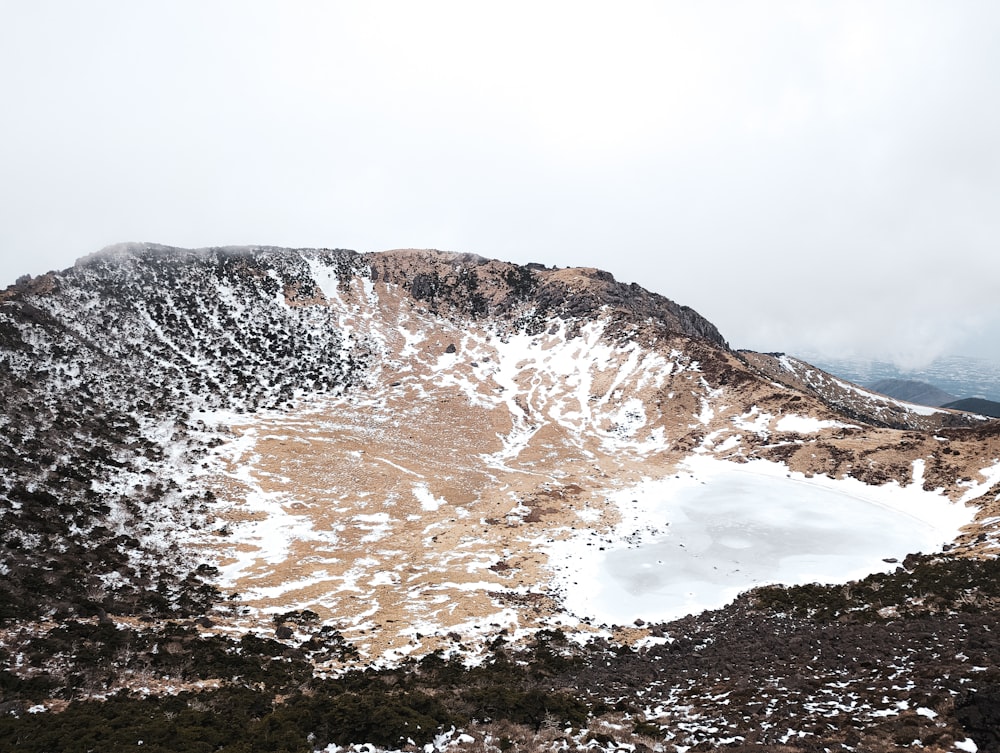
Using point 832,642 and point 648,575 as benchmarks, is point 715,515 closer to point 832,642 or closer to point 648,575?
point 648,575

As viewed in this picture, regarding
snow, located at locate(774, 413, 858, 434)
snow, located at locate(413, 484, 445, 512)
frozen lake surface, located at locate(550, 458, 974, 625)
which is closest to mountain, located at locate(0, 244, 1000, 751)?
frozen lake surface, located at locate(550, 458, 974, 625)

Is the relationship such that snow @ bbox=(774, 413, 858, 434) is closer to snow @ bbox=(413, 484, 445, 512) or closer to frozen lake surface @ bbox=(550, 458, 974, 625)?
frozen lake surface @ bbox=(550, 458, 974, 625)

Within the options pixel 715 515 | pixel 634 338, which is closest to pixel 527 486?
pixel 715 515

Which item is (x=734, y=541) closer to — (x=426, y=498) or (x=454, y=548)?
(x=454, y=548)

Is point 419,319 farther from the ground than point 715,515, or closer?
farther from the ground

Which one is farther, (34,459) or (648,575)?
(34,459)

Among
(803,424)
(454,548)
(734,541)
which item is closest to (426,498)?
(454,548)

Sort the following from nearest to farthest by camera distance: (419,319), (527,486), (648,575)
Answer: (648,575) → (527,486) → (419,319)

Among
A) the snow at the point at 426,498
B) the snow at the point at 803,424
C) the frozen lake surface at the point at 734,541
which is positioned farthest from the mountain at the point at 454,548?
the snow at the point at 803,424
